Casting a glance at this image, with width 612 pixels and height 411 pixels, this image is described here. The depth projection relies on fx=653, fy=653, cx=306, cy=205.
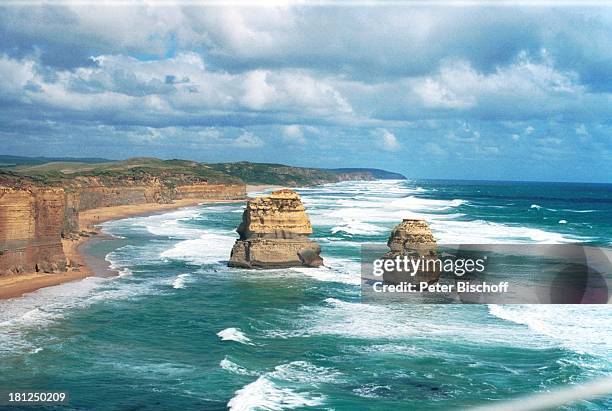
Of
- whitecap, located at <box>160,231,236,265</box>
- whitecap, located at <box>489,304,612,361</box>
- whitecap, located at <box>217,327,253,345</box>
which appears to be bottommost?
whitecap, located at <box>217,327,253,345</box>

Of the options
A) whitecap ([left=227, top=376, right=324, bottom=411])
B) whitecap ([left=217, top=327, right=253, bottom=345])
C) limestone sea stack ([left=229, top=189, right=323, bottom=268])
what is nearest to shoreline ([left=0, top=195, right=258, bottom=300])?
limestone sea stack ([left=229, top=189, right=323, bottom=268])

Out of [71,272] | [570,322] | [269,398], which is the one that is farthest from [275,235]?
[269,398]

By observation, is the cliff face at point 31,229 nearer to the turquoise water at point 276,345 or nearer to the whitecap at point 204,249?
the turquoise water at point 276,345

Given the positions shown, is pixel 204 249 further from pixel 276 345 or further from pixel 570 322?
pixel 570 322

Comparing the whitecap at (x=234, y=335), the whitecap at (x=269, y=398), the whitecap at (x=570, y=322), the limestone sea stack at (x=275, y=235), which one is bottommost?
the whitecap at (x=269, y=398)

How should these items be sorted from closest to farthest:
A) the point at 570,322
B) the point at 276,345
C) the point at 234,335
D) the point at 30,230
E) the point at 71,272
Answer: the point at 276,345
the point at 234,335
the point at 570,322
the point at 30,230
the point at 71,272

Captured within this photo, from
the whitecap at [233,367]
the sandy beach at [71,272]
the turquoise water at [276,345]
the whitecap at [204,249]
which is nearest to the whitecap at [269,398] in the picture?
the turquoise water at [276,345]

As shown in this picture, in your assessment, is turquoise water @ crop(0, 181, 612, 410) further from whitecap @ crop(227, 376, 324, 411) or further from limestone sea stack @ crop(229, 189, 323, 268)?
limestone sea stack @ crop(229, 189, 323, 268)
